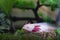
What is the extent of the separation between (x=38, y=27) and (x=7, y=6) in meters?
0.42

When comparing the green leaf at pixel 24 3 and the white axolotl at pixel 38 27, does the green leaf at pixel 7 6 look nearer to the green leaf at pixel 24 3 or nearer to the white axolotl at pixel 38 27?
the green leaf at pixel 24 3

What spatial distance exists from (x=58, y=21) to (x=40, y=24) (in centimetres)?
20

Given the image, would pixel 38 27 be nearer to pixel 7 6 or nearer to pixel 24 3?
pixel 24 3

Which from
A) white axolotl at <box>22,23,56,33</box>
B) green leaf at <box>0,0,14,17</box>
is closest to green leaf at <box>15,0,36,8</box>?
green leaf at <box>0,0,14,17</box>

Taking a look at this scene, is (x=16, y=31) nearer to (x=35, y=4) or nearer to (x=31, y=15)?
(x=31, y=15)

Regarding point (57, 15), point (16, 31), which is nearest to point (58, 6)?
point (57, 15)

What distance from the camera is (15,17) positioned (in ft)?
5.10

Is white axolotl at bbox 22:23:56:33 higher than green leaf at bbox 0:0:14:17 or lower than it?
lower

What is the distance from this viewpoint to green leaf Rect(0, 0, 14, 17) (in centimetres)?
156

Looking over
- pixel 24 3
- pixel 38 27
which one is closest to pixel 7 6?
pixel 24 3

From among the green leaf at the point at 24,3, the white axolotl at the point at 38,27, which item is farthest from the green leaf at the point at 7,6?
the white axolotl at the point at 38,27

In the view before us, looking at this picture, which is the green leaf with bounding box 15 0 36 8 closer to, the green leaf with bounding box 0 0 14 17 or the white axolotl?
the green leaf with bounding box 0 0 14 17

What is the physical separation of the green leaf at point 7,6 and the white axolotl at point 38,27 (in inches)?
9.7

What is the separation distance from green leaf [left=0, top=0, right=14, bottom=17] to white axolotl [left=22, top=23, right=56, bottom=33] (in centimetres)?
25
